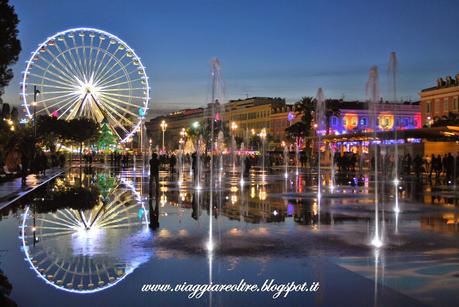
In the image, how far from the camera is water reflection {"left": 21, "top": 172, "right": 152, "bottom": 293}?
8812 mm

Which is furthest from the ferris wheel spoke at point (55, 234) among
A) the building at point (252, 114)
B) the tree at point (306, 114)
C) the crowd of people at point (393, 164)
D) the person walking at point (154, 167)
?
the building at point (252, 114)

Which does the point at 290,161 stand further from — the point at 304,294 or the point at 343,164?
the point at 304,294

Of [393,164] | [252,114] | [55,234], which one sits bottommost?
[55,234]

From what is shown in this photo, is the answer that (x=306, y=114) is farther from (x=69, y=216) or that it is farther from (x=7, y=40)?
(x=69, y=216)

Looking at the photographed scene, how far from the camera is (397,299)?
750 centimetres

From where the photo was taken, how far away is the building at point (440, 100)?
8575 cm

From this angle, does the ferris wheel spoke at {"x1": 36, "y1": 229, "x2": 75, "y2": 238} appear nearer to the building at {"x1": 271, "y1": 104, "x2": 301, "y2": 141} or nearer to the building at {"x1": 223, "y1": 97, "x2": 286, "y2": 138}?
the building at {"x1": 271, "y1": 104, "x2": 301, "y2": 141}

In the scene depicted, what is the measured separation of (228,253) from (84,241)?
3259 millimetres

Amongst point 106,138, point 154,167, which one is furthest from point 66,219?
point 106,138

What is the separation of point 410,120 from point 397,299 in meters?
122

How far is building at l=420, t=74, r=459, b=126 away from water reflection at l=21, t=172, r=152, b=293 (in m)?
74.6

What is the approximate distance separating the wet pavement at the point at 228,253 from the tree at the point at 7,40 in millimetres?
9130

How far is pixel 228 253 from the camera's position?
35.3ft

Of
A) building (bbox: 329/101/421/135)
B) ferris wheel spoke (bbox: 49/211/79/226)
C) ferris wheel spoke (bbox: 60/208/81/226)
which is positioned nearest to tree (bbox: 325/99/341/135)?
building (bbox: 329/101/421/135)
